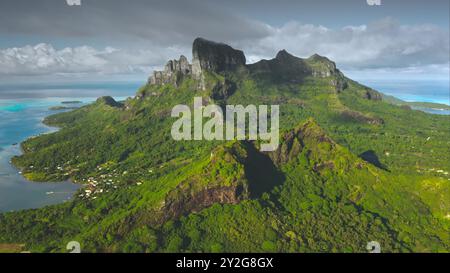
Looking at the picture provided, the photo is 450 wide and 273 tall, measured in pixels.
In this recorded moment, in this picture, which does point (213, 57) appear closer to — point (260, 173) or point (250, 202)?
point (260, 173)

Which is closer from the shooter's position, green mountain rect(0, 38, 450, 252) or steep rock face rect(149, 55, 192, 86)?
green mountain rect(0, 38, 450, 252)

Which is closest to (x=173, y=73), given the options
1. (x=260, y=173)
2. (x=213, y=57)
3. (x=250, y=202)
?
(x=213, y=57)

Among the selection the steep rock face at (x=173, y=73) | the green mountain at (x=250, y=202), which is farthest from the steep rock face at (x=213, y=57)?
the green mountain at (x=250, y=202)

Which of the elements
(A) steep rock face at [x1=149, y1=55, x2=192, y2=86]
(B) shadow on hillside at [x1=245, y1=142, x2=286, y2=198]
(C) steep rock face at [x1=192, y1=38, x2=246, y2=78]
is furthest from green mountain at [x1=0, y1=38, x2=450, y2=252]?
(C) steep rock face at [x1=192, y1=38, x2=246, y2=78]

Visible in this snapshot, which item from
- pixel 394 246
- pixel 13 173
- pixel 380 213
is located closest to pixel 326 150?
pixel 380 213

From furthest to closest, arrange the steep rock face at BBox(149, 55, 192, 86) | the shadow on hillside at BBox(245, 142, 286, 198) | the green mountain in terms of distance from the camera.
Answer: the steep rock face at BBox(149, 55, 192, 86)
the shadow on hillside at BBox(245, 142, 286, 198)
the green mountain

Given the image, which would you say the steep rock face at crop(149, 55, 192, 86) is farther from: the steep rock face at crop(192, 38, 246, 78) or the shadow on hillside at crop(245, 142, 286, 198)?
the shadow on hillside at crop(245, 142, 286, 198)
